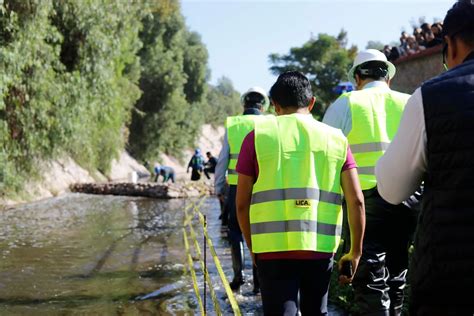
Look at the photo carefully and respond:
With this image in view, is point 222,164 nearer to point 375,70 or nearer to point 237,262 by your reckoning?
point 237,262

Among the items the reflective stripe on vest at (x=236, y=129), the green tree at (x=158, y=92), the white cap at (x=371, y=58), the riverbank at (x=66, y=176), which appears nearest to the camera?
the white cap at (x=371, y=58)

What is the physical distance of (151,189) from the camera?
85.4 feet

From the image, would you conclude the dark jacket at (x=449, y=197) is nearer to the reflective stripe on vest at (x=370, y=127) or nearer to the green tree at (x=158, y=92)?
the reflective stripe on vest at (x=370, y=127)

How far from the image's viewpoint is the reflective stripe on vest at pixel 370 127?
14.5 feet

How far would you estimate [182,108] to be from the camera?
48.7m

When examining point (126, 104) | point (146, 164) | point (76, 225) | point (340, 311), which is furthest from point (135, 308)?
point (146, 164)

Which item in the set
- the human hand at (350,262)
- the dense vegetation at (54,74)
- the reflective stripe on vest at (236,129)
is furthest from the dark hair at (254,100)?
the dense vegetation at (54,74)

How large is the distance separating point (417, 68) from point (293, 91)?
11.9 m

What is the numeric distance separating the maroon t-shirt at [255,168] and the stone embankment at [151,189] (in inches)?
854

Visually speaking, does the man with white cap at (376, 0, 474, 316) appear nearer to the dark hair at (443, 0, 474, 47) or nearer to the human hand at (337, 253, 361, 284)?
the dark hair at (443, 0, 474, 47)

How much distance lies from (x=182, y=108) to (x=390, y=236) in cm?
4491

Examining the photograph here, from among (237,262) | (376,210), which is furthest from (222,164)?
(376,210)

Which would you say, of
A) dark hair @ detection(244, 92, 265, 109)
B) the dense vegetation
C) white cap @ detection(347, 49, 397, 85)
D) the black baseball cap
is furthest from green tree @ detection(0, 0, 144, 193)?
the black baseball cap

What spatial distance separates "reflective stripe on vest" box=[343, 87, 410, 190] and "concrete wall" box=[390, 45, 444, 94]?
8.82 meters
